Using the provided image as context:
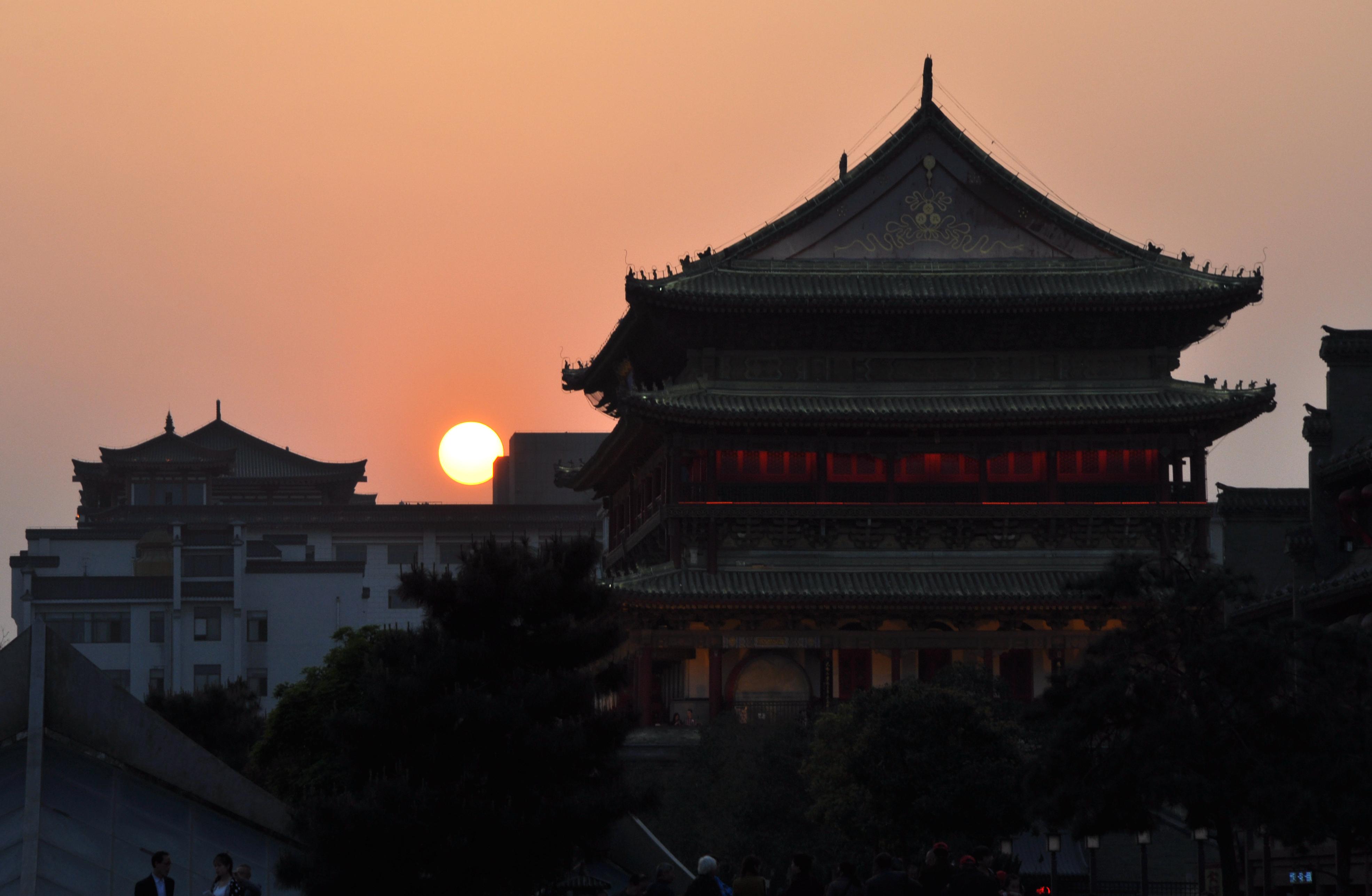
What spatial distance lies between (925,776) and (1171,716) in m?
10.8

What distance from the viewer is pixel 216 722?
240 ft

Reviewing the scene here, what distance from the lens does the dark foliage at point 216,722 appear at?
72250 mm

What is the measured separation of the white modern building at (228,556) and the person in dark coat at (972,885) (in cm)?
6973

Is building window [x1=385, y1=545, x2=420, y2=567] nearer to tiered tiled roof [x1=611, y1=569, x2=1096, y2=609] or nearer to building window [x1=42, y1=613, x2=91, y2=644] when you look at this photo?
building window [x1=42, y1=613, x2=91, y2=644]

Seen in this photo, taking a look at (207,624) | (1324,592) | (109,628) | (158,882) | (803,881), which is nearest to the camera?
(158,882)

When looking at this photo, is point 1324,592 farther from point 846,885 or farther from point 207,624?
point 207,624

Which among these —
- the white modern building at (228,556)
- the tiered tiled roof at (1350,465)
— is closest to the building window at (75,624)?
the white modern building at (228,556)

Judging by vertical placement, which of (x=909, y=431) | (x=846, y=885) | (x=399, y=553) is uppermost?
(x=399, y=553)

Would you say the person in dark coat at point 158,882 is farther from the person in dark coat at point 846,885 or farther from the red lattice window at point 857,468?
the red lattice window at point 857,468

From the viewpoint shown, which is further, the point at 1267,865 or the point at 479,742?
the point at 1267,865

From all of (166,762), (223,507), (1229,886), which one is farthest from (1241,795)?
(223,507)

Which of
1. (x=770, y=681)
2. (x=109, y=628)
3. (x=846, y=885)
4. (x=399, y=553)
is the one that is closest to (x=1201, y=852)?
(x=846, y=885)

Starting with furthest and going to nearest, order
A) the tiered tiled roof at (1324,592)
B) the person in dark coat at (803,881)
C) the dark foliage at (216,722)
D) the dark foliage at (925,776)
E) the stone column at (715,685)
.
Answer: the dark foliage at (216,722), the stone column at (715,685), the dark foliage at (925,776), the tiered tiled roof at (1324,592), the person in dark coat at (803,881)

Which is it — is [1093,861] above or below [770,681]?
below
